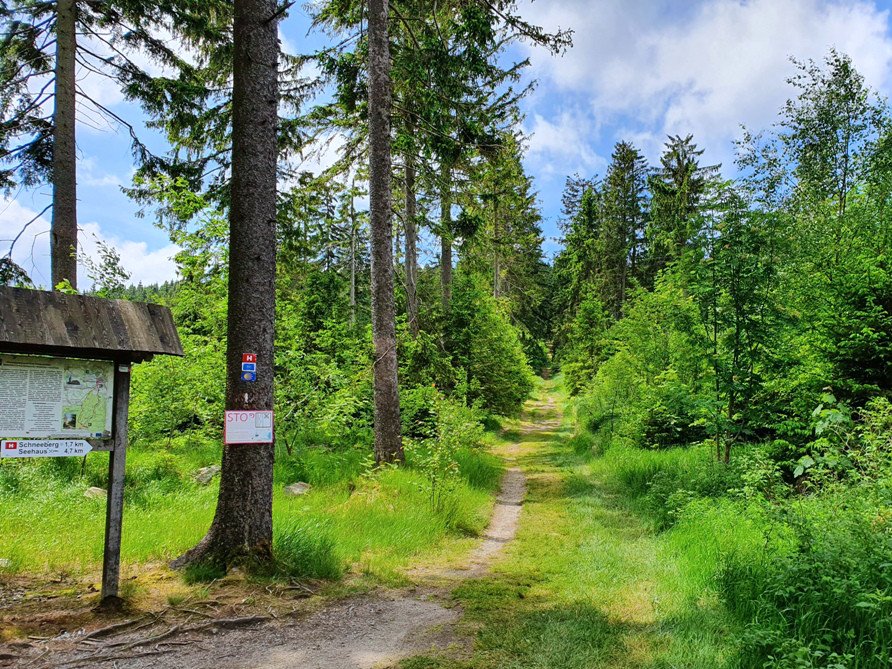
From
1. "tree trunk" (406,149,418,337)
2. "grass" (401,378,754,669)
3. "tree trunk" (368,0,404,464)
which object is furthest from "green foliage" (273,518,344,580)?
"tree trunk" (406,149,418,337)

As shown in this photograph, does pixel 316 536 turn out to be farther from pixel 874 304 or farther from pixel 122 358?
pixel 874 304

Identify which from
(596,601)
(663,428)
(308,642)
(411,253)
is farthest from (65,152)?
(663,428)

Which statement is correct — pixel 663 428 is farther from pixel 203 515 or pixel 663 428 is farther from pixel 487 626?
pixel 203 515

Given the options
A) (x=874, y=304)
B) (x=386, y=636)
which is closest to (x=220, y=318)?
(x=386, y=636)

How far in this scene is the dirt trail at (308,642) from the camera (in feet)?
12.5

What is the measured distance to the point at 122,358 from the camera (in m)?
4.91

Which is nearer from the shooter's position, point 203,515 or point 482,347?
point 203,515

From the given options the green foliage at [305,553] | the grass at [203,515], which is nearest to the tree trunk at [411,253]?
the grass at [203,515]

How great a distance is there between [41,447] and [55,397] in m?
0.43

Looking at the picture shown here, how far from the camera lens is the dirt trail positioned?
380 centimetres

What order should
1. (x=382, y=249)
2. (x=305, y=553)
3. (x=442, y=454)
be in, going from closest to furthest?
(x=305, y=553), (x=442, y=454), (x=382, y=249)

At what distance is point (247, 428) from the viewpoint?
570cm

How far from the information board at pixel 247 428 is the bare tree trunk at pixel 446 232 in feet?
30.8

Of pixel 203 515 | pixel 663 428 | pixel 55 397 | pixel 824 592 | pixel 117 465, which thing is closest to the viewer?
pixel 824 592
